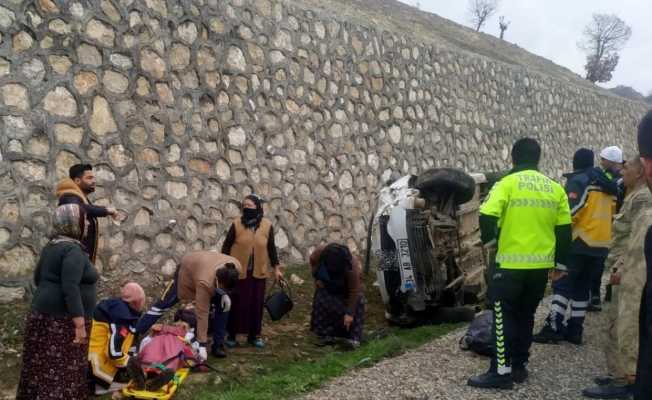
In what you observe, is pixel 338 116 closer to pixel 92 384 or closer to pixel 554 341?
pixel 554 341

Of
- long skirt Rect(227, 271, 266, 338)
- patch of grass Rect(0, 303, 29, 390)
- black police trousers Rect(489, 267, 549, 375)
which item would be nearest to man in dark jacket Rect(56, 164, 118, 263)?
patch of grass Rect(0, 303, 29, 390)

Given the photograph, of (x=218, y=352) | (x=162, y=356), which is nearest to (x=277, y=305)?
(x=218, y=352)

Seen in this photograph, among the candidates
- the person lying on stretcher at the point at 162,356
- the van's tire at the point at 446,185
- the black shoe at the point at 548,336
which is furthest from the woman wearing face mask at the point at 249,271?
the black shoe at the point at 548,336

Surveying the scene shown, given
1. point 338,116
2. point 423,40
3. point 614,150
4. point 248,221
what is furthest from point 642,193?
point 423,40

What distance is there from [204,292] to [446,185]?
130 inches

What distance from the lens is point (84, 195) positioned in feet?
18.2

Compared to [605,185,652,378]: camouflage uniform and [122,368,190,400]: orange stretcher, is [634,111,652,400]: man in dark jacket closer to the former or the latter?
[605,185,652,378]: camouflage uniform

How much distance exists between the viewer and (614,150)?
6.40m

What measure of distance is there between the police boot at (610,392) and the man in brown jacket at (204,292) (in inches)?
119

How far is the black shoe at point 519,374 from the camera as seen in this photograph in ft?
15.5

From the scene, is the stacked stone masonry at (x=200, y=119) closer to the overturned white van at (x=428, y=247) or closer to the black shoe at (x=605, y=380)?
the overturned white van at (x=428, y=247)

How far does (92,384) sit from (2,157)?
2.27m

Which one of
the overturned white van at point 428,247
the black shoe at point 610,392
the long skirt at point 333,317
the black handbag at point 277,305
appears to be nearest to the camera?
the black shoe at point 610,392

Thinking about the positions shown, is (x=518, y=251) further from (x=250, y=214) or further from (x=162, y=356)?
(x=162, y=356)
